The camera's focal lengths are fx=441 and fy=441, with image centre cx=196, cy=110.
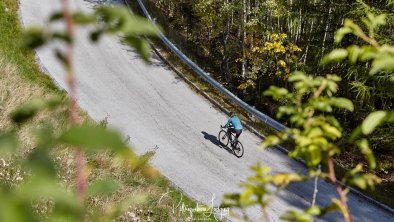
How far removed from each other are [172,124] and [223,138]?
2.22 m

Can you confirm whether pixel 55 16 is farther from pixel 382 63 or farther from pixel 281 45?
pixel 281 45

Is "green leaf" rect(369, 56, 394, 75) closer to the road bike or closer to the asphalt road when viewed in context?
the asphalt road

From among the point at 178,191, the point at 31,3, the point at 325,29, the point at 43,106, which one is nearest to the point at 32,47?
the point at 43,106

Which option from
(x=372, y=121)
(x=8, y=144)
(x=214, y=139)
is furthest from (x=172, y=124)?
(x=8, y=144)

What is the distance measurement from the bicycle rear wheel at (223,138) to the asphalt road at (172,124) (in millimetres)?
310

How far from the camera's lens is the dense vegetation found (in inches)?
685

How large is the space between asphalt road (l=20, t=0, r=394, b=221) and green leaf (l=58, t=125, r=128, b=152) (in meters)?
13.1

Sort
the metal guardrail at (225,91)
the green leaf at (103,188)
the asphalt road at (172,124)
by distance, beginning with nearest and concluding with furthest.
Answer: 1. the green leaf at (103,188)
2. the asphalt road at (172,124)
3. the metal guardrail at (225,91)

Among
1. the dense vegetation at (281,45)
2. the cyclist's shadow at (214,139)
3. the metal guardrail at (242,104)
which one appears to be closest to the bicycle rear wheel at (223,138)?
the cyclist's shadow at (214,139)

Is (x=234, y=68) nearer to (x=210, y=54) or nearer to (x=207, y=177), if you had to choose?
(x=210, y=54)

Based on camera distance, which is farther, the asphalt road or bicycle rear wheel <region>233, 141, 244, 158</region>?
bicycle rear wheel <region>233, 141, 244, 158</region>

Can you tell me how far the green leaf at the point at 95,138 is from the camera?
2.80 feet

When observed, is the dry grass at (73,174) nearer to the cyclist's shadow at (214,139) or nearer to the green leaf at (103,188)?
the green leaf at (103,188)

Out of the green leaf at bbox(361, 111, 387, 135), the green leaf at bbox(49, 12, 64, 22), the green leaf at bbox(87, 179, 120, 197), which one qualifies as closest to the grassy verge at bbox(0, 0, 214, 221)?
the green leaf at bbox(87, 179, 120, 197)
